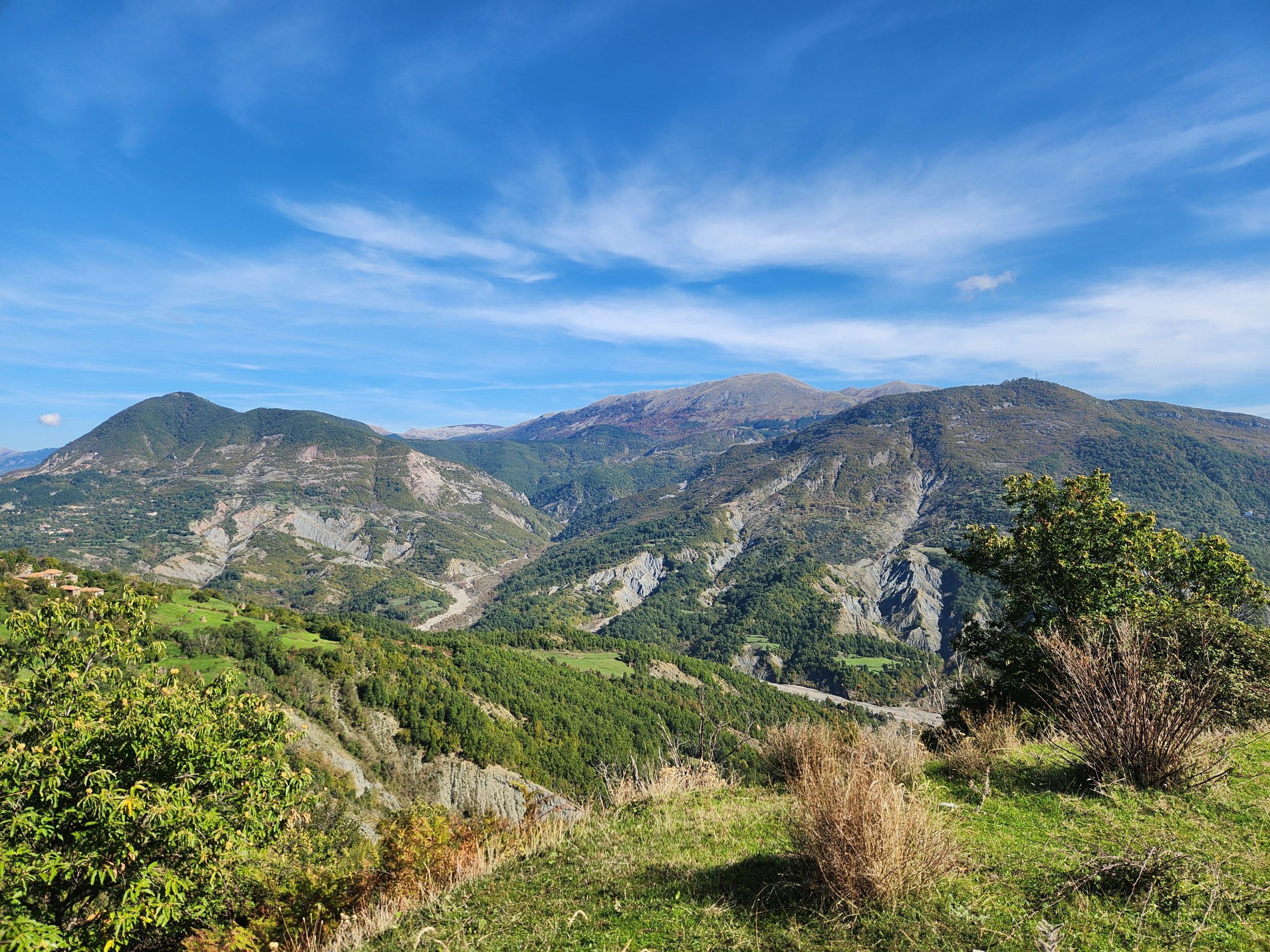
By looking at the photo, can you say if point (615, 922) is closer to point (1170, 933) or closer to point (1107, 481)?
point (1170, 933)

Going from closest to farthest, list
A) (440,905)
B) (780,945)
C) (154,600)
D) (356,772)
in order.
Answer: (780,945)
(440,905)
(154,600)
(356,772)

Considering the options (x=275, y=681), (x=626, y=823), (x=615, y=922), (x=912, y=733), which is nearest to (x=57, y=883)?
(x=626, y=823)

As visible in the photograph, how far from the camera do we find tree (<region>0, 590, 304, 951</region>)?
25.7ft

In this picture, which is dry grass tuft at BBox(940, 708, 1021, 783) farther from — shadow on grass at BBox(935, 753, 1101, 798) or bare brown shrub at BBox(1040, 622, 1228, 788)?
bare brown shrub at BBox(1040, 622, 1228, 788)

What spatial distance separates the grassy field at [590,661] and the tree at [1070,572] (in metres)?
110

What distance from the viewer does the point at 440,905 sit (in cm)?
665

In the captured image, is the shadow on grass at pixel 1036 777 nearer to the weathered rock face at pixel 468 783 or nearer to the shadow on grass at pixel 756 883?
the shadow on grass at pixel 756 883

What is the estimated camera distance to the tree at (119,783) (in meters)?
7.84

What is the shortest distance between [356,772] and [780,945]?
236 ft

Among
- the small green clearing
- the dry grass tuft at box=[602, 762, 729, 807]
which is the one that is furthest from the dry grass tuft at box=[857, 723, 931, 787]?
the small green clearing

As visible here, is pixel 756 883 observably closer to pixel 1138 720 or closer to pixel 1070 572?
pixel 1138 720

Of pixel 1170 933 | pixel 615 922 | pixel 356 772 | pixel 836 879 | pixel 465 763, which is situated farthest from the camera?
pixel 465 763

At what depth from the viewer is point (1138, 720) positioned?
7211 millimetres

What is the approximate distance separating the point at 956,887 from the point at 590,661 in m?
136
